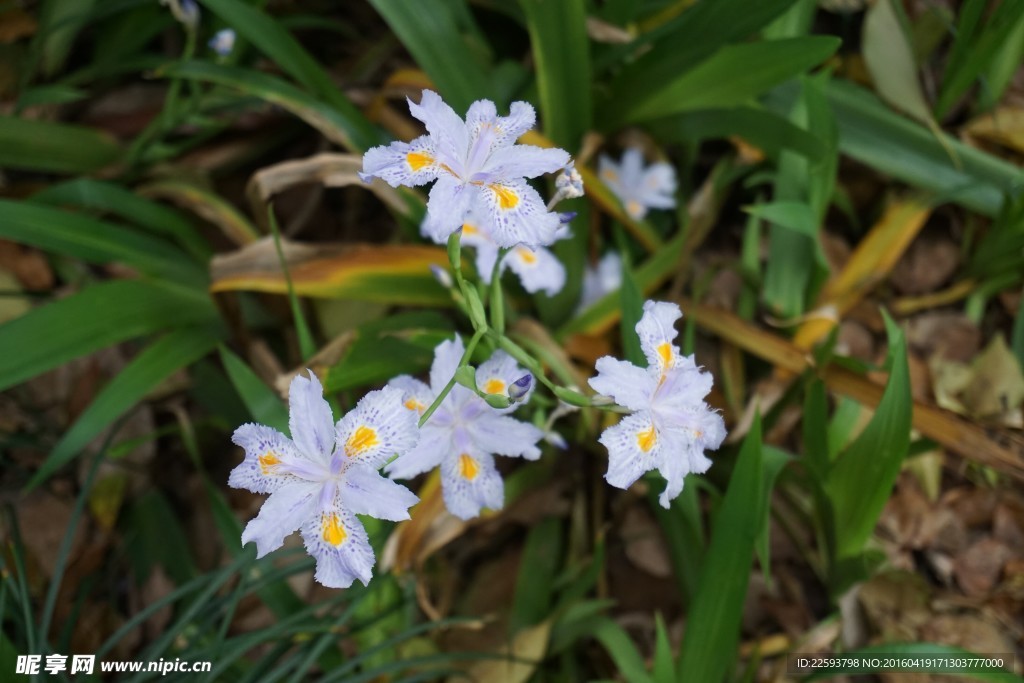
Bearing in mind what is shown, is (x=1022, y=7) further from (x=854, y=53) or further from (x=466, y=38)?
(x=466, y=38)

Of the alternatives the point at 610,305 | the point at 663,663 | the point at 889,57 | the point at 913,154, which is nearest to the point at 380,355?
the point at 610,305

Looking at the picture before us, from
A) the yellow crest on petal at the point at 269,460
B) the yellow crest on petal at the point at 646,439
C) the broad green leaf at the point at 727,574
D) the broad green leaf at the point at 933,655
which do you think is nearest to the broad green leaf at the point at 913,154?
the broad green leaf at the point at 727,574

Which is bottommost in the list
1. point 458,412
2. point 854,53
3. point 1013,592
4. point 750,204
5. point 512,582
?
point 1013,592

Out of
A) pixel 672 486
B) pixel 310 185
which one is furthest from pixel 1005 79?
pixel 310 185

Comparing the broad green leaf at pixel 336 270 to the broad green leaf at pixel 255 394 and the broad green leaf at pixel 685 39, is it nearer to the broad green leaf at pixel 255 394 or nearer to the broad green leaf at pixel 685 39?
the broad green leaf at pixel 255 394

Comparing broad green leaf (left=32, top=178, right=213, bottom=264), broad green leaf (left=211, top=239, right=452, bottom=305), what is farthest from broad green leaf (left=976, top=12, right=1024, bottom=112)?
broad green leaf (left=32, top=178, right=213, bottom=264)

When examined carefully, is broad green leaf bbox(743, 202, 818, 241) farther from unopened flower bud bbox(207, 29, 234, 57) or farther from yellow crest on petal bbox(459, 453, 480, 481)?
unopened flower bud bbox(207, 29, 234, 57)

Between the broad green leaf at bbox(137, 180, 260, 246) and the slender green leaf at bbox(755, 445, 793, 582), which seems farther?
the broad green leaf at bbox(137, 180, 260, 246)
